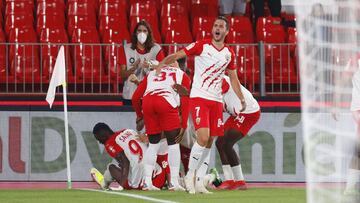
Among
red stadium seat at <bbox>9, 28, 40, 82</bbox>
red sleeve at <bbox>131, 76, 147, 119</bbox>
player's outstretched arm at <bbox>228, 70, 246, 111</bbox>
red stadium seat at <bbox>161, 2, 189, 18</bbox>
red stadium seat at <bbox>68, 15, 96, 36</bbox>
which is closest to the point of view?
player's outstretched arm at <bbox>228, 70, 246, 111</bbox>

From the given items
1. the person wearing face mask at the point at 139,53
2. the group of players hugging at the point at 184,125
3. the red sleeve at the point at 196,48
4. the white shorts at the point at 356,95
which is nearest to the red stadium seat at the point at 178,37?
the person wearing face mask at the point at 139,53

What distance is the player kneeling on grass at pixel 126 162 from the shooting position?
13523 millimetres

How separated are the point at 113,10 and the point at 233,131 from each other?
21.1 feet

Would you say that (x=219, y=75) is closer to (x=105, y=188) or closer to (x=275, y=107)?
(x=105, y=188)

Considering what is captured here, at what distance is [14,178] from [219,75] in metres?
4.72

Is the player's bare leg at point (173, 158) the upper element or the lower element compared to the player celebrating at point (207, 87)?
lower

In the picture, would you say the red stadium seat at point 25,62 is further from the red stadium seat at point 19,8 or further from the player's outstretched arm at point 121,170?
the player's outstretched arm at point 121,170

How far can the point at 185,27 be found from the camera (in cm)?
1930

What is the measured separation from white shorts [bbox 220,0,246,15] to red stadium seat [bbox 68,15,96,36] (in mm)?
2455

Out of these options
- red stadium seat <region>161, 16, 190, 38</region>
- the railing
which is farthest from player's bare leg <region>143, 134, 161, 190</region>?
red stadium seat <region>161, 16, 190, 38</region>

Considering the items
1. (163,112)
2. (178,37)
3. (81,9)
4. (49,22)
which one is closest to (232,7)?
(178,37)

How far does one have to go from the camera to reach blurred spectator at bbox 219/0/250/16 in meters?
20.0

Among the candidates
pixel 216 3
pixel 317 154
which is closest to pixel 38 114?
pixel 216 3

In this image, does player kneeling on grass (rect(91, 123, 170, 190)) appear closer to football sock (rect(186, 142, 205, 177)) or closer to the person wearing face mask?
the person wearing face mask
